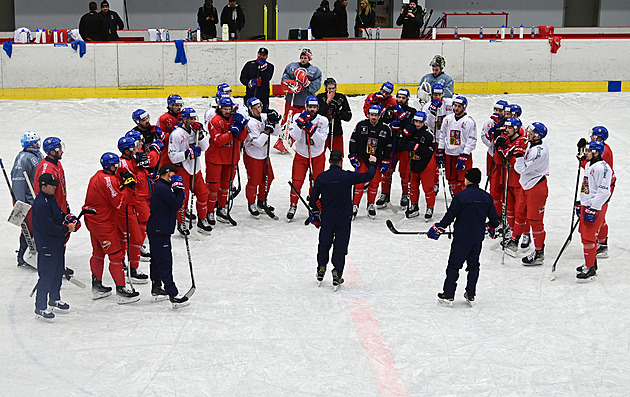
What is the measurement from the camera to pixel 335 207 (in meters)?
8.73

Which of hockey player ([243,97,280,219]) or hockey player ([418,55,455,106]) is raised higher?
hockey player ([418,55,455,106])

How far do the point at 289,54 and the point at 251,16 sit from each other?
27.7 feet

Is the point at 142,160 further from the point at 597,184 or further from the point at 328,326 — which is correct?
the point at 597,184

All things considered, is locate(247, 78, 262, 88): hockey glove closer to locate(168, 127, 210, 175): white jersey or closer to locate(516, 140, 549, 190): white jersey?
locate(168, 127, 210, 175): white jersey

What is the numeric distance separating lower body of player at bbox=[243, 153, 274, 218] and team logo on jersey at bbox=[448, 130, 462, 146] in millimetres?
2510

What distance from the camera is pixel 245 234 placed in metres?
11.0

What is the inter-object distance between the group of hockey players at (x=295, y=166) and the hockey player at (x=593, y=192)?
0.04 ft

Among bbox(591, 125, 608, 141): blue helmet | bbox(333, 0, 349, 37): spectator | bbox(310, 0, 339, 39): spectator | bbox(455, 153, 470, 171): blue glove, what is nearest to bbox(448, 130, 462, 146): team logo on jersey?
bbox(455, 153, 470, 171): blue glove

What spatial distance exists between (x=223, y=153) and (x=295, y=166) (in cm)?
107

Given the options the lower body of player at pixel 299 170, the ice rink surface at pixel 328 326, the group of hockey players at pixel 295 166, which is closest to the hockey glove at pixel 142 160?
the group of hockey players at pixel 295 166

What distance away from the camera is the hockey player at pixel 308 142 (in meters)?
11.1

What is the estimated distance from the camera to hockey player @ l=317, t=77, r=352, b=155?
1191cm

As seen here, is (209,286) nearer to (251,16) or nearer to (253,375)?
(253,375)

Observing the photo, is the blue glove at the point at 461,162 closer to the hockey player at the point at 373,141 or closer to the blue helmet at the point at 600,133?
the hockey player at the point at 373,141
